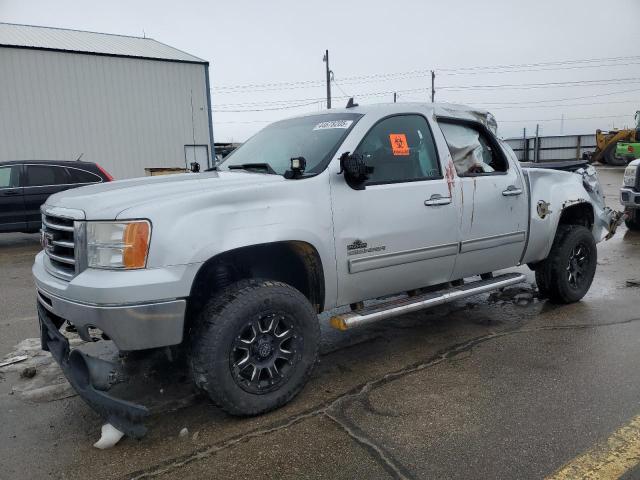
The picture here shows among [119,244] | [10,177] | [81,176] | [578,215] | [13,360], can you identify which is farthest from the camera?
[81,176]

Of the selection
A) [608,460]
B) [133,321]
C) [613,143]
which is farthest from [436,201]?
[613,143]

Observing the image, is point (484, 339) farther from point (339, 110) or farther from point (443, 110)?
point (339, 110)

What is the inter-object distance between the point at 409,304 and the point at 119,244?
2042 mm

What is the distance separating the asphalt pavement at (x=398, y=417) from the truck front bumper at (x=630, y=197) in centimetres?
555

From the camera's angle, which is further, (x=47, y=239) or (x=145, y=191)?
(x=47, y=239)

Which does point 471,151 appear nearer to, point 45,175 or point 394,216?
point 394,216

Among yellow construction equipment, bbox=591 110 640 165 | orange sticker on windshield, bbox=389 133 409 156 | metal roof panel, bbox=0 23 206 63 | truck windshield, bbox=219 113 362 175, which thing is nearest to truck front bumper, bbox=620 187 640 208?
orange sticker on windshield, bbox=389 133 409 156

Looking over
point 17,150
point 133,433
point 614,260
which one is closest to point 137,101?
point 17,150

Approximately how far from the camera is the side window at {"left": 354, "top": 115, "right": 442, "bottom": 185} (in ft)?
11.8

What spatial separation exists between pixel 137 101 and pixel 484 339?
1860 cm

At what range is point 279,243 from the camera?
3123 millimetres

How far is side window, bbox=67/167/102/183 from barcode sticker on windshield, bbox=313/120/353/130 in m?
8.02

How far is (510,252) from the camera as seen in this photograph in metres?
4.42

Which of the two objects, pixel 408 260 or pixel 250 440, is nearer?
pixel 250 440
